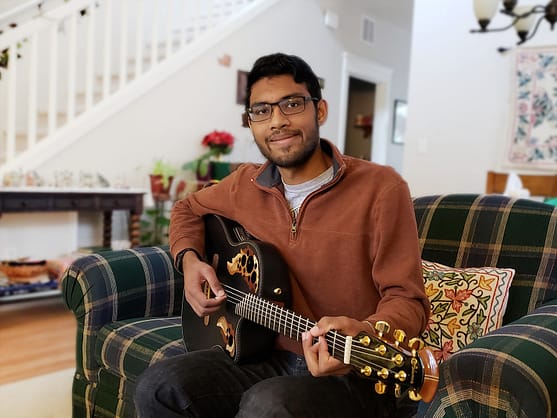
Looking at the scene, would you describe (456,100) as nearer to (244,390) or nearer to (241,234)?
(241,234)

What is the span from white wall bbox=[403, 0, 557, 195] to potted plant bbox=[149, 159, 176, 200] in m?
1.75

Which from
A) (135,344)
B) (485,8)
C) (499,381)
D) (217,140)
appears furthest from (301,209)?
(217,140)

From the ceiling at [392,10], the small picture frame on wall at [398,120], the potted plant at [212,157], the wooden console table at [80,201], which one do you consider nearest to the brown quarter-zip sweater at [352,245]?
the wooden console table at [80,201]

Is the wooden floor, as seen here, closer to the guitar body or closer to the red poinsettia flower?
the guitar body

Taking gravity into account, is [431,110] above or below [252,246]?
above

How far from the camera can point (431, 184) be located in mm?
Result: 4277

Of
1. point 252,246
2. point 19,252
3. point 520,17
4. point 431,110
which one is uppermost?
point 520,17

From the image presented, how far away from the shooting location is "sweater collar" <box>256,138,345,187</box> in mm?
1325

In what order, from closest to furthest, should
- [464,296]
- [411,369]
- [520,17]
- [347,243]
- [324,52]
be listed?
1. [411,369]
2. [347,243]
3. [464,296]
4. [520,17]
5. [324,52]

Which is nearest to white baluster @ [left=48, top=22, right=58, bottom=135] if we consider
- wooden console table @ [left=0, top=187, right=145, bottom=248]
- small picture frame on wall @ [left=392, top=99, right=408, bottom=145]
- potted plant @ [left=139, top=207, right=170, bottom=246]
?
wooden console table @ [left=0, top=187, right=145, bottom=248]

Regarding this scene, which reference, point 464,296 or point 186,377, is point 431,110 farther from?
point 186,377

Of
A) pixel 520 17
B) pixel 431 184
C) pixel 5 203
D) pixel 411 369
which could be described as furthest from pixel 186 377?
pixel 431 184

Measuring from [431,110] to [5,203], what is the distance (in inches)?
113

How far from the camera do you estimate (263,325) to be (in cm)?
122
